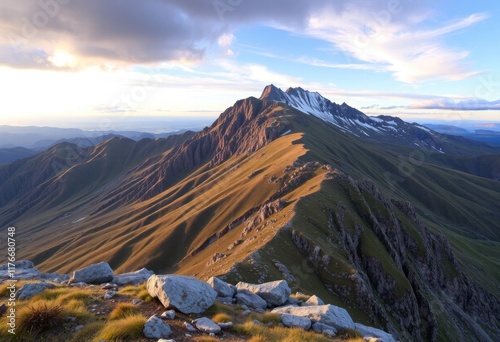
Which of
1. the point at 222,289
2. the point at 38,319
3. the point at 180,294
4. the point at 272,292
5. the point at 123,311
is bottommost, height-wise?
the point at 272,292

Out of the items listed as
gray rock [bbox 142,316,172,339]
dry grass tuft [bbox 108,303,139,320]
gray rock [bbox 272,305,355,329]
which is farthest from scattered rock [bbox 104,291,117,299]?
gray rock [bbox 272,305,355,329]

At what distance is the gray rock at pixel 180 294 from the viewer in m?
17.2

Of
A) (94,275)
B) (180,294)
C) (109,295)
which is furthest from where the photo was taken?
(94,275)

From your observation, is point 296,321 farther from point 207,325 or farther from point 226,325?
point 207,325

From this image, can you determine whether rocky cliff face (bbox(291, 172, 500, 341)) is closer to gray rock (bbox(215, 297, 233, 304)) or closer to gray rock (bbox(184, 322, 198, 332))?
gray rock (bbox(215, 297, 233, 304))

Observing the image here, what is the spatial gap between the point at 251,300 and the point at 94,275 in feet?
43.3

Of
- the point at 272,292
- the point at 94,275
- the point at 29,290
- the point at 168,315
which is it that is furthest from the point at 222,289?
the point at 29,290

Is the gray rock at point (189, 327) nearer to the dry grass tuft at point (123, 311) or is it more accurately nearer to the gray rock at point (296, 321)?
the dry grass tuft at point (123, 311)

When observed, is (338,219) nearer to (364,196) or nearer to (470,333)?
(364,196)

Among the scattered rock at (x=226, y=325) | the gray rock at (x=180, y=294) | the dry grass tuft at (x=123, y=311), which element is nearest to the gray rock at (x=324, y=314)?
the scattered rock at (x=226, y=325)

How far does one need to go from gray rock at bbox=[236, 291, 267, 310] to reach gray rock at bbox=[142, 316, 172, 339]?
24.8 ft

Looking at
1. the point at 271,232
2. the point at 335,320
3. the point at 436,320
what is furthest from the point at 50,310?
the point at 436,320

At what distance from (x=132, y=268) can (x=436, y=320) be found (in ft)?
377

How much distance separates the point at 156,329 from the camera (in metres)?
14.4
